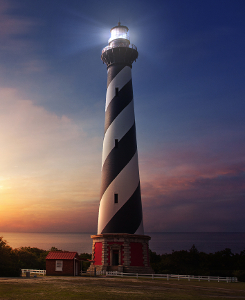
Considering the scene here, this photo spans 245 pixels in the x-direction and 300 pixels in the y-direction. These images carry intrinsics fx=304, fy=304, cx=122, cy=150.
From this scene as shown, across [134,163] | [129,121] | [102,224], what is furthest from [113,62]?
[102,224]

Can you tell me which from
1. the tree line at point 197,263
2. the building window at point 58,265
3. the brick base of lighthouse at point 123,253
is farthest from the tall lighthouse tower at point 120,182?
the tree line at point 197,263

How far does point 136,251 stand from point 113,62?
21205 millimetres

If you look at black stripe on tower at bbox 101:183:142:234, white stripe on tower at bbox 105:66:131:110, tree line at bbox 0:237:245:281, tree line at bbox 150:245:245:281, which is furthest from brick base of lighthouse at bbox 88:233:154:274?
white stripe on tower at bbox 105:66:131:110

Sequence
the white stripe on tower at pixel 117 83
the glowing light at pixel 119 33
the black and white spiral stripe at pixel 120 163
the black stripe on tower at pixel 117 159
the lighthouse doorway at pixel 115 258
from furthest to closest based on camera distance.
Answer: the glowing light at pixel 119 33, the white stripe on tower at pixel 117 83, the black stripe on tower at pixel 117 159, the black and white spiral stripe at pixel 120 163, the lighthouse doorway at pixel 115 258

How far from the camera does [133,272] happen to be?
92.8ft

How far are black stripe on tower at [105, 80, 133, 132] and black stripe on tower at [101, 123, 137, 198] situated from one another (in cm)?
257

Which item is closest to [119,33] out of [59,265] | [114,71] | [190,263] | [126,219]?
[114,71]

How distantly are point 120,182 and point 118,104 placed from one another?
8730mm

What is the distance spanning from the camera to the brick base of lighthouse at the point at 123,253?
28.7 m

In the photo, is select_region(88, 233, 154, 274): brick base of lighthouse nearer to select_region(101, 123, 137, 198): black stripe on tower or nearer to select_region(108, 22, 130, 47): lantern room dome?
select_region(101, 123, 137, 198): black stripe on tower

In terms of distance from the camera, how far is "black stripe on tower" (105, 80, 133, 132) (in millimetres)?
33388

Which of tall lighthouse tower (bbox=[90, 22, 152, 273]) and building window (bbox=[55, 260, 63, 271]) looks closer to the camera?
building window (bbox=[55, 260, 63, 271])

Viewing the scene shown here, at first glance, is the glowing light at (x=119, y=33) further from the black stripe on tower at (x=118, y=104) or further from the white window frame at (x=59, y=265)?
the white window frame at (x=59, y=265)

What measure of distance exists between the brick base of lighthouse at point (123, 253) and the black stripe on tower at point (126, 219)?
0.74m
